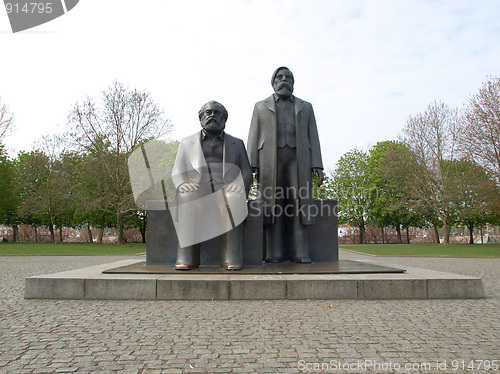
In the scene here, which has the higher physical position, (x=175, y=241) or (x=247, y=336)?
(x=175, y=241)

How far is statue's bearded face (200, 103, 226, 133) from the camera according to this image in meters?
7.07

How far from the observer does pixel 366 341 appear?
3.73m

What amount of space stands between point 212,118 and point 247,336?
4.17m

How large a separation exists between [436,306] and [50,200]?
111 feet

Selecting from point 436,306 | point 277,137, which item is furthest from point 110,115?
point 436,306

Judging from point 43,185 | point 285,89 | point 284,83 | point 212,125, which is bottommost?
point 212,125

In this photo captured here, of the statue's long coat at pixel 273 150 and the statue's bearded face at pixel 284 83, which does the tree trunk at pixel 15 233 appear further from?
the statue's bearded face at pixel 284 83

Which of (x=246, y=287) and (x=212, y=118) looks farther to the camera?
(x=212, y=118)

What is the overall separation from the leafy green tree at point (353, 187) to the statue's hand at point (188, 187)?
35.4m

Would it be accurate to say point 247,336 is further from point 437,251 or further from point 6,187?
point 6,187

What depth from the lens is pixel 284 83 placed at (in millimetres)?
8078

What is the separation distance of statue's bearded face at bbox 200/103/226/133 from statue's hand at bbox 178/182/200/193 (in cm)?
109

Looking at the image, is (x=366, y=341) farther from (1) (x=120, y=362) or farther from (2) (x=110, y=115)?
(2) (x=110, y=115)

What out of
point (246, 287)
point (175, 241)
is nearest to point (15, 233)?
point (175, 241)
